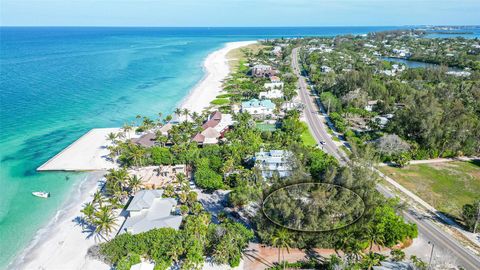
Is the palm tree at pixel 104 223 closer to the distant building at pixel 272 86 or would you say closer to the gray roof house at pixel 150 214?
the gray roof house at pixel 150 214

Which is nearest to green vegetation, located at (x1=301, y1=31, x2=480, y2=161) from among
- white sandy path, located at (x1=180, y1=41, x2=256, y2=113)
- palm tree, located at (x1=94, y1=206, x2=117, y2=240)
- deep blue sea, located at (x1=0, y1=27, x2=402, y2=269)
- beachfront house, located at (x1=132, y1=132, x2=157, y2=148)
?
white sandy path, located at (x1=180, y1=41, x2=256, y2=113)

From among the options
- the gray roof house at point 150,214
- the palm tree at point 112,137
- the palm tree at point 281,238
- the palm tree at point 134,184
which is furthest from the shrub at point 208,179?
the palm tree at point 112,137

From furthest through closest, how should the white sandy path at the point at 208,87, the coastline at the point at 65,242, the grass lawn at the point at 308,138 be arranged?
the white sandy path at the point at 208,87 < the grass lawn at the point at 308,138 < the coastline at the point at 65,242

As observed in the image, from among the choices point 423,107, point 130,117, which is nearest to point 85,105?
point 130,117

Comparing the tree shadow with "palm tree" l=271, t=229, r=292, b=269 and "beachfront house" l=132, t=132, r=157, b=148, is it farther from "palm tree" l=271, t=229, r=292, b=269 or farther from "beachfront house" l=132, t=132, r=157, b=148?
"palm tree" l=271, t=229, r=292, b=269

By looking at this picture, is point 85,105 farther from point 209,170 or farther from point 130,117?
point 209,170
